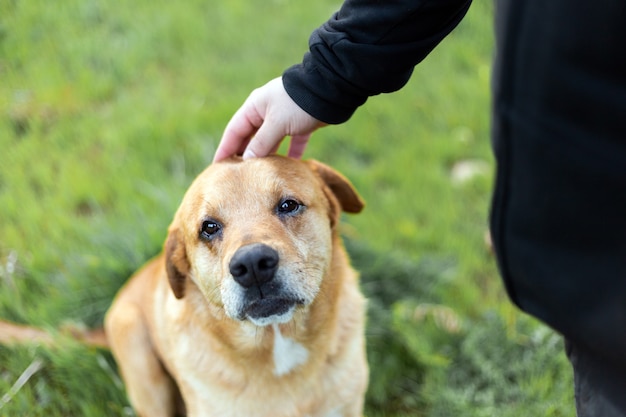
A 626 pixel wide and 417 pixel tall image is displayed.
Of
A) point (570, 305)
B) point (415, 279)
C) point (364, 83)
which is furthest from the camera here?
point (415, 279)

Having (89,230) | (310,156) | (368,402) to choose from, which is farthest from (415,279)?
(89,230)

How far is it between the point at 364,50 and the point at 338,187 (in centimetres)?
82

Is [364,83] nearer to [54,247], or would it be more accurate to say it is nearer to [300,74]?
[300,74]

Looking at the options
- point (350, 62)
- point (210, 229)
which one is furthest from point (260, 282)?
point (350, 62)

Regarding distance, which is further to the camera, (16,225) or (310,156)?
(310,156)

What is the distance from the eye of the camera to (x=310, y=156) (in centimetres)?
419

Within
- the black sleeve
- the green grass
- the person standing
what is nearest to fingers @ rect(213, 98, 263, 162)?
the black sleeve

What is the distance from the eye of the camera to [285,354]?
2.39m

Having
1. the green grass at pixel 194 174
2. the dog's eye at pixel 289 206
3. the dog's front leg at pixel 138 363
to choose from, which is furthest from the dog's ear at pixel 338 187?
the dog's front leg at pixel 138 363

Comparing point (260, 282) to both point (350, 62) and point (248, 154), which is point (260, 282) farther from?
point (350, 62)

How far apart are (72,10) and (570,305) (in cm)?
499

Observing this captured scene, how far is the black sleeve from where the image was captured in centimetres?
184

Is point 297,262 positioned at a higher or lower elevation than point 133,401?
higher

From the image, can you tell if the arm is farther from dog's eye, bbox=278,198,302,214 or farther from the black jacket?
dog's eye, bbox=278,198,302,214
